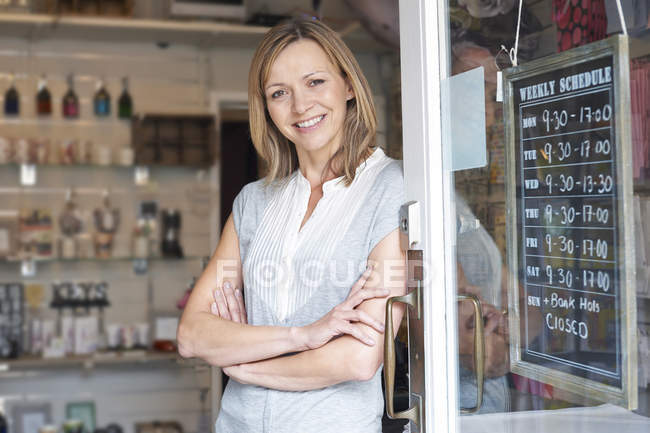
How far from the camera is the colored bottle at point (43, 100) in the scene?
4.36 m

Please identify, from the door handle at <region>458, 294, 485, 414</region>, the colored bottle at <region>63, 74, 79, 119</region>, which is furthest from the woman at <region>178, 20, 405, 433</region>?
the colored bottle at <region>63, 74, 79, 119</region>

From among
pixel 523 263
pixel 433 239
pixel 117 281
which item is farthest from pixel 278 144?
pixel 117 281

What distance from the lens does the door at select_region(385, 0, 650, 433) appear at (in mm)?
818

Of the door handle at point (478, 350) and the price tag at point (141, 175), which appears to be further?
the price tag at point (141, 175)

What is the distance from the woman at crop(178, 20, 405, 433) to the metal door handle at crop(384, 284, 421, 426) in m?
0.09

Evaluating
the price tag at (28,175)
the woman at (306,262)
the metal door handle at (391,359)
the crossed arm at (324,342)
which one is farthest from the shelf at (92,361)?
the metal door handle at (391,359)

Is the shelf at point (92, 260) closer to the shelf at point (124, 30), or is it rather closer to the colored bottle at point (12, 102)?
the colored bottle at point (12, 102)

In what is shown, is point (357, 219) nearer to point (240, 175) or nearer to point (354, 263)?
point (354, 263)

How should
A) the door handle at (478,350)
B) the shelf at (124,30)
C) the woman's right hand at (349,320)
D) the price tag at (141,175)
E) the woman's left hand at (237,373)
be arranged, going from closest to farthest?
the door handle at (478,350), the woman's right hand at (349,320), the woman's left hand at (237,373), the shelf at (124,30), the price tag at (141,175)

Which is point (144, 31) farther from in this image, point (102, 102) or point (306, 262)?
point (306, 262)

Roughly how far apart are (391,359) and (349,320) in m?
0.14

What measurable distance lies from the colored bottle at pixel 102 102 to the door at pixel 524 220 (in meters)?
3.54

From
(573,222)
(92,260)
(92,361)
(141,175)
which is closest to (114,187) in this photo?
(141,175)

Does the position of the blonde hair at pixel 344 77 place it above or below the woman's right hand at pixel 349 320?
above
